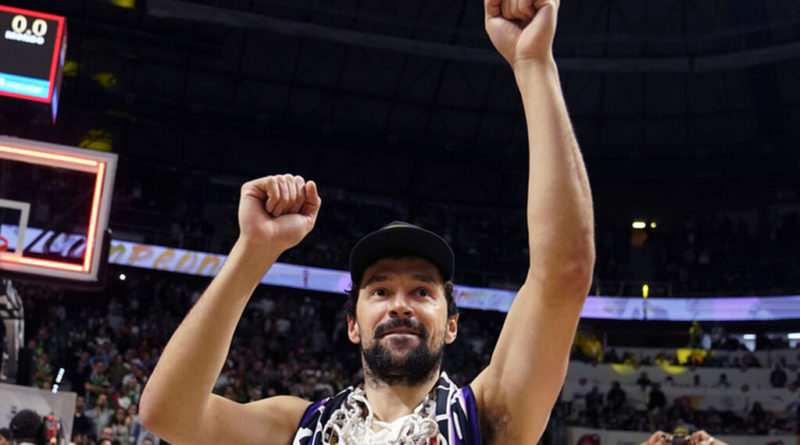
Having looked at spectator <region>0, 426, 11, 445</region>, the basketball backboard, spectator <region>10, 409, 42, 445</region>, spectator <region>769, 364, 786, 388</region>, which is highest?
the basketball backboard

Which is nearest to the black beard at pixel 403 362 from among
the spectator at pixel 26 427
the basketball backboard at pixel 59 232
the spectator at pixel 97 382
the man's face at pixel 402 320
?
the man's face at pixel 402 320

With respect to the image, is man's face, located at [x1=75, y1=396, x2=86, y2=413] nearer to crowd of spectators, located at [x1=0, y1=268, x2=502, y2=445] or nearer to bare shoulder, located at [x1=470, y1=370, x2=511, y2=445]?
crowd of spectators, located at [x1=0, y1=268, x2=502, y2=445]

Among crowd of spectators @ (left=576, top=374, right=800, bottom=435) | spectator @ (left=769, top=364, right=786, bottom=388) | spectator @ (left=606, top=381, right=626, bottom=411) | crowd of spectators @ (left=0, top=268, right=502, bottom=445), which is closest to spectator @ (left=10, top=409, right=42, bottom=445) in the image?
crowd of spectators @ (left=0, top=268, right=502, bottom=445)

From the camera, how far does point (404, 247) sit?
7.97 feet

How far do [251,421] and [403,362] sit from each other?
0.44 m

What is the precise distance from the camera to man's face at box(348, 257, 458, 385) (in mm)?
2271

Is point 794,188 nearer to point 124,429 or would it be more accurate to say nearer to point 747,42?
point 747,42

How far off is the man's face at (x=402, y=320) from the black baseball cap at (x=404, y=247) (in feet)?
0.07

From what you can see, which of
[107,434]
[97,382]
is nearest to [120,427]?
[107,434]

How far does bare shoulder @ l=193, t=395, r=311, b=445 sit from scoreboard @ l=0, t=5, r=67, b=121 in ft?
31.5

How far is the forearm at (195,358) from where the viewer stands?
6.80ft

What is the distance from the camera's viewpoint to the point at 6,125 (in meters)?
16.3

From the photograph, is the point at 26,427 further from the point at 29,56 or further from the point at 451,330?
the point at 451,330

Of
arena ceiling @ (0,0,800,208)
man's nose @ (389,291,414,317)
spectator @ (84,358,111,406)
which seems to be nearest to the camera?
Result: man's nose @ (389,291,414,317)
